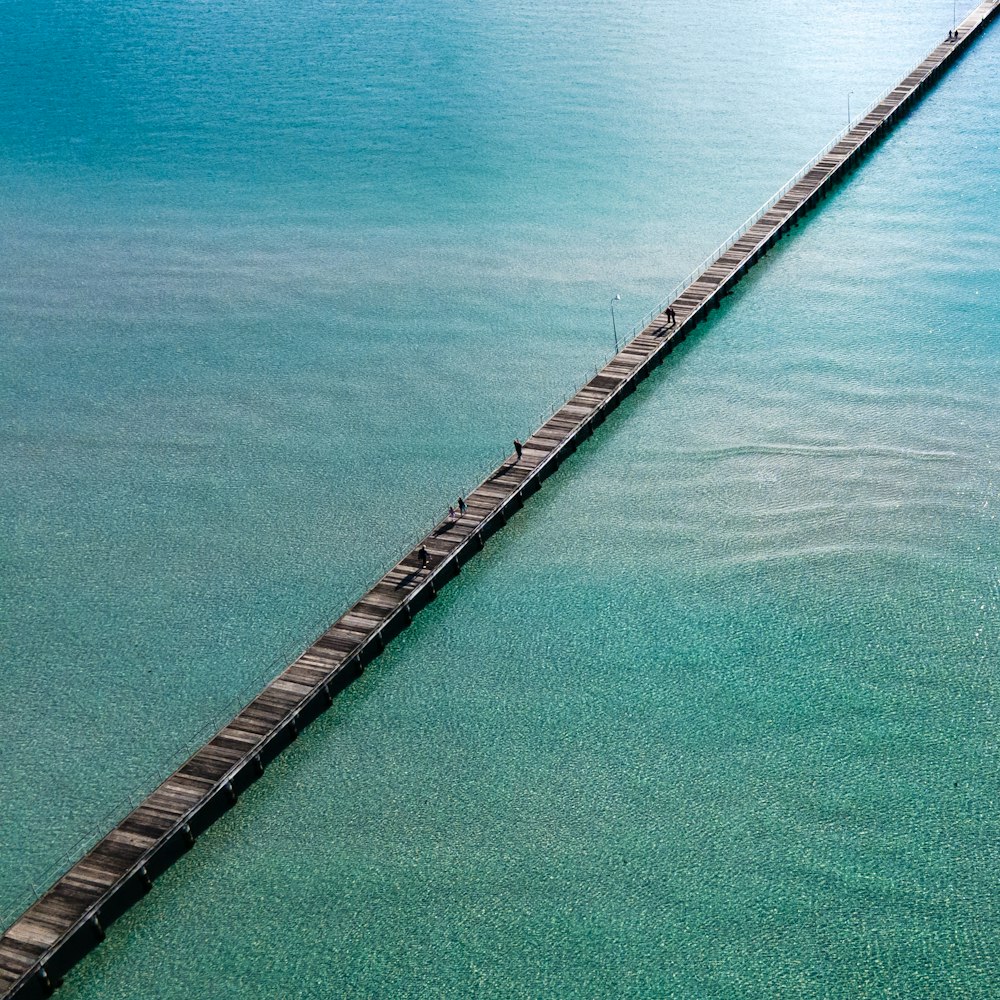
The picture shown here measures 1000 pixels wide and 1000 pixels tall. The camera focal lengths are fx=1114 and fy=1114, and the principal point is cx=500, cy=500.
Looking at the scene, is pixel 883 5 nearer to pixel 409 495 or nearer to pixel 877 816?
pixel 409 495

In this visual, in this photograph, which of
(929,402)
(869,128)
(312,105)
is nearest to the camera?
(929,402)

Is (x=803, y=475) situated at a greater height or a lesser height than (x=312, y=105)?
lesser

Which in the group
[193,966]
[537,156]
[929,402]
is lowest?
[193,966]

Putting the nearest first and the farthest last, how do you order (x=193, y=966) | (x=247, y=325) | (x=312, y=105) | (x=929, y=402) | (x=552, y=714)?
(x=193, y=966) → (x=552, y=714) → (x=929, y=402) → (x=247, y=325) → (x=312, y=105)

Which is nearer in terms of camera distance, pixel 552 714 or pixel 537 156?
pixel 552 714

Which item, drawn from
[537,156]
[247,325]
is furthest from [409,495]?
[537,156]

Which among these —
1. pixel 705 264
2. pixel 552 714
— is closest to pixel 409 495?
pixel 552 714
